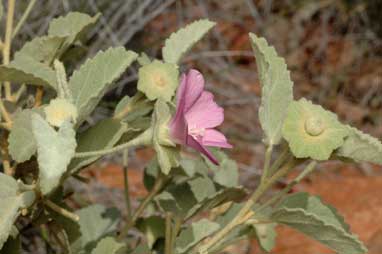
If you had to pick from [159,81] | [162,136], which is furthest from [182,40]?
[162,136]

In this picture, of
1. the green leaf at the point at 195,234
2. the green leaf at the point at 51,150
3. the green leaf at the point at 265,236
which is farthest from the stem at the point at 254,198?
the green leaf at the point at 51,150

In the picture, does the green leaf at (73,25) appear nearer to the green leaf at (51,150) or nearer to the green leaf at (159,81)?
the green leaf at (159,81)

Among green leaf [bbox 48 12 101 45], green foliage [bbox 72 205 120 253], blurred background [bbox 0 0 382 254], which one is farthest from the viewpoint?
blurred background [bbox 0 0 382 254]

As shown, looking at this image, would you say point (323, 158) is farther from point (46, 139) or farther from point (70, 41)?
point (70, 41)

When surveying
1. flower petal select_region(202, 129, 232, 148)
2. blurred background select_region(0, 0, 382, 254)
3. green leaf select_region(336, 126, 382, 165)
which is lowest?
blurred background select_region(0, 0, 382, 254)

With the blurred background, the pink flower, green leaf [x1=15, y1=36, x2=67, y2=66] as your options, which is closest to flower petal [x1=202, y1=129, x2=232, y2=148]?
the pink flower

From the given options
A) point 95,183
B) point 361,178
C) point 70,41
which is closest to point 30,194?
point 70,41

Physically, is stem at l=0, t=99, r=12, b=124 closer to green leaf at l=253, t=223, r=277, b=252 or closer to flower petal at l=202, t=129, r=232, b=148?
flower petal at l=202, t=129, r=232, b=148
